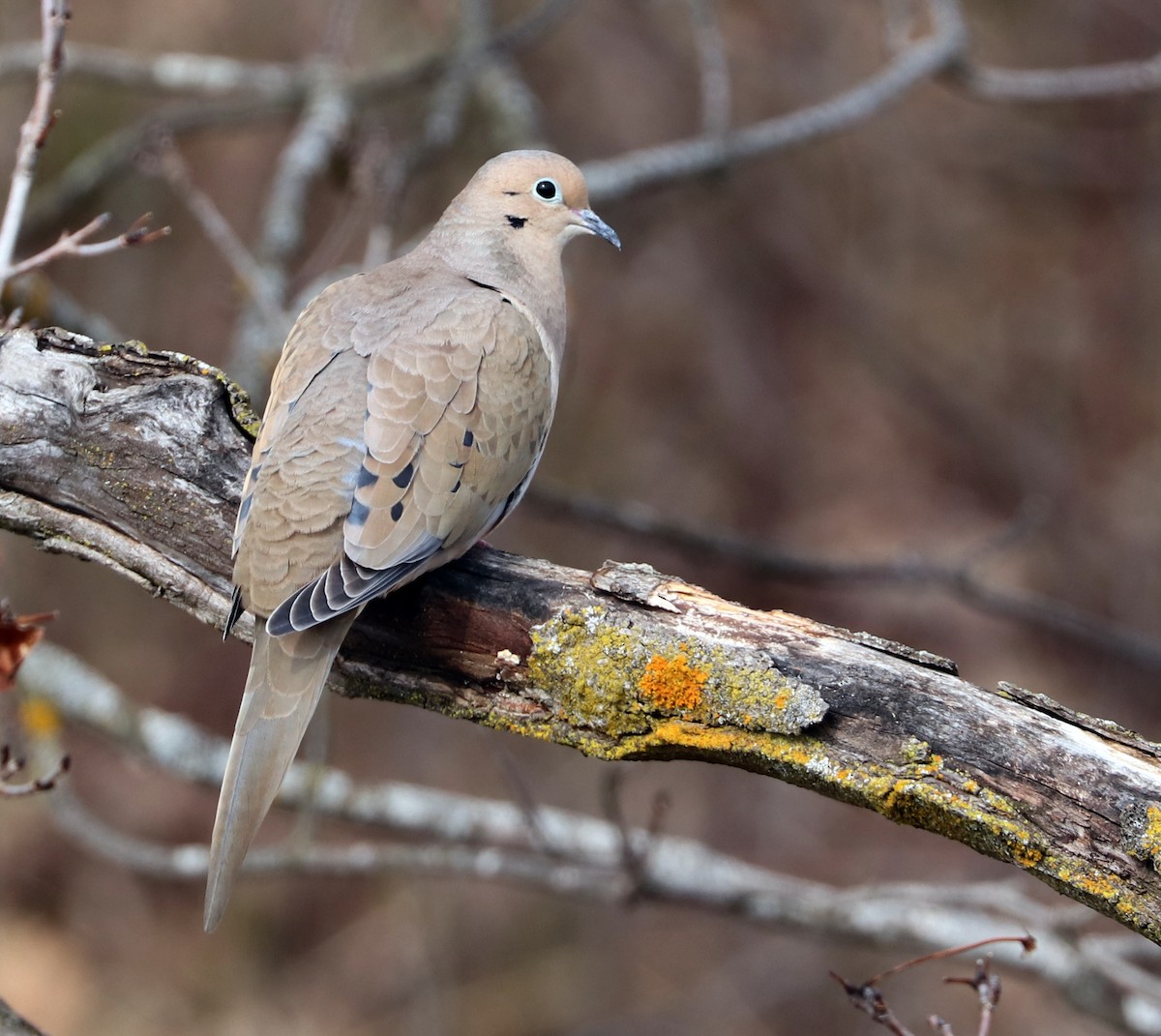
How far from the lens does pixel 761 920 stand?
12.7 feet

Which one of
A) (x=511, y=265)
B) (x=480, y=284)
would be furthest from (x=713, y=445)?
(x=480, y=284)

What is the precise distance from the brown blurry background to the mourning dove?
2869mm

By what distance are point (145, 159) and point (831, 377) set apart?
5006mm

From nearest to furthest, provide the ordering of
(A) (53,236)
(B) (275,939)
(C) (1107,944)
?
(C) (1107,944) → (A) (53,236) → (B) (275,939)

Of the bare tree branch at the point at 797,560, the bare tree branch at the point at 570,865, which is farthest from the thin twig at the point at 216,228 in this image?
the bare tree branch at the point at 570,865

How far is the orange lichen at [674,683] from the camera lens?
7.70ft

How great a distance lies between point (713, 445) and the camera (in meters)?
7.90

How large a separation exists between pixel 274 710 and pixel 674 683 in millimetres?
887

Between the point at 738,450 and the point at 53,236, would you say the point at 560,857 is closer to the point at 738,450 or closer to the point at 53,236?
the point at 53,236

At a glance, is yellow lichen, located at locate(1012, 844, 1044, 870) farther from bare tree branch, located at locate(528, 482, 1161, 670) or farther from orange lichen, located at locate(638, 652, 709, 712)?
bare tree branch, located at locate(528, 482, 1161, 670)

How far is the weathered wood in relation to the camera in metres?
2.17

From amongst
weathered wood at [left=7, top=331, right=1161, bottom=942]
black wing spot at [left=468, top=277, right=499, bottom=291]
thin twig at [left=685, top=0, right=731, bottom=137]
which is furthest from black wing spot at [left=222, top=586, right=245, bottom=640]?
thin twig at [left=685, top=0, right=731, bottom=137]

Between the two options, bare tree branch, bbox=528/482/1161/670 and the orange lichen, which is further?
bare tree branch, bbox=528/482/1161/670

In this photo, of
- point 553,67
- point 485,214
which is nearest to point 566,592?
point 485,214
